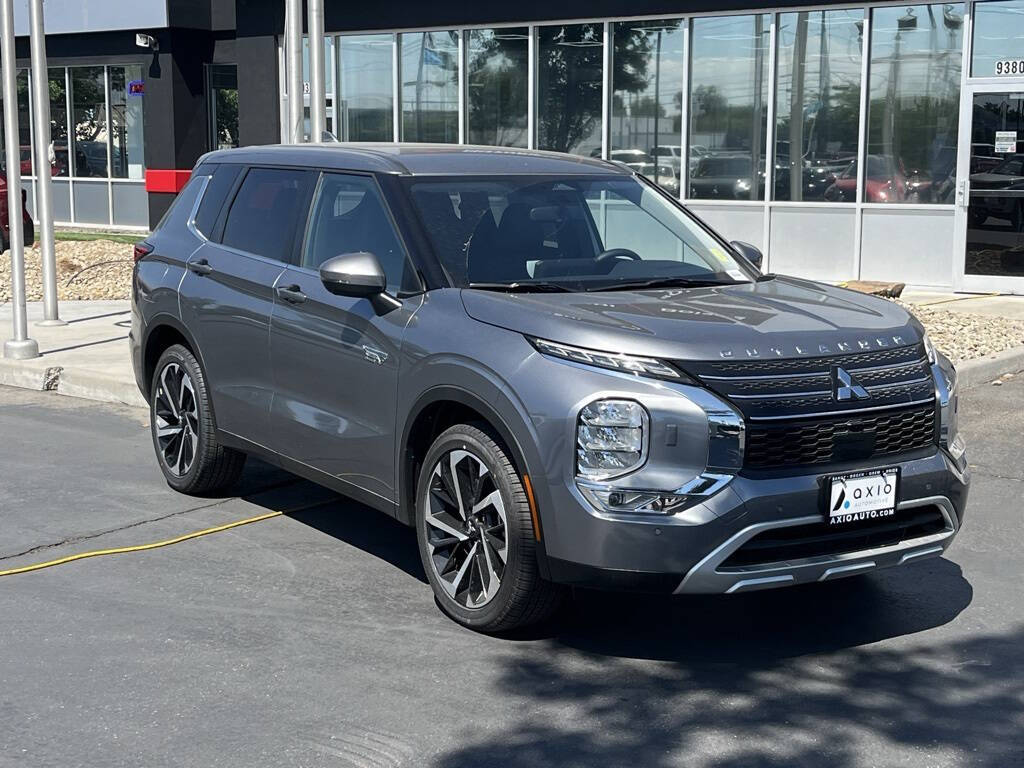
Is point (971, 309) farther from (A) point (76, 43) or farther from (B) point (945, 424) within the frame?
(A) point (76, 43)

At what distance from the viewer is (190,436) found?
23.5 feet

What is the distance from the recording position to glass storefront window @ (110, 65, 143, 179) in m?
25.1

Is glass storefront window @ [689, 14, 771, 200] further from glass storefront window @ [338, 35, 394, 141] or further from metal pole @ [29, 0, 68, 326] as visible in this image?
metal pole @ [29, 0, 68, 326]

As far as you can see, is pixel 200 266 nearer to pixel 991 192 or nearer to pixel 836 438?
pixel 836 438

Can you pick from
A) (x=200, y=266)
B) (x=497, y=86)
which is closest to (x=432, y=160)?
(x=200, y=266)

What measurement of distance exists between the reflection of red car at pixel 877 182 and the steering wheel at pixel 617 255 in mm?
11351

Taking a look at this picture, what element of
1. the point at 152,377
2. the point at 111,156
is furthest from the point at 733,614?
the point at 111,156

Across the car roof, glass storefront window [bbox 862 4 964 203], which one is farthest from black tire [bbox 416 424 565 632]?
glass storefront window [bbox 862 4 964 203]

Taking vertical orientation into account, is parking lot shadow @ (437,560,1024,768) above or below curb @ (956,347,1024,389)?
below

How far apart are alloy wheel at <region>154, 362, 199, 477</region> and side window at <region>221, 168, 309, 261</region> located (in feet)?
2.70

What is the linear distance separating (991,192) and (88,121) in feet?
57.4

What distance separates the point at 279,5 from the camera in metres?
21.4

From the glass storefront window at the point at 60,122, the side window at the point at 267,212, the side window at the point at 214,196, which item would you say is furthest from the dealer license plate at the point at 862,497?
the glass storefront window at the point at 60,122

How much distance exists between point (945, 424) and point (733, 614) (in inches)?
44.6
